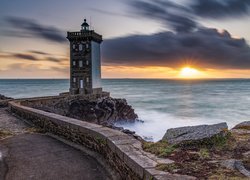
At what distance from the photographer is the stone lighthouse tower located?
41.1 meters

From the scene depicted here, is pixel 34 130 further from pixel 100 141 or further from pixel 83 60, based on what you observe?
pixel 83 60

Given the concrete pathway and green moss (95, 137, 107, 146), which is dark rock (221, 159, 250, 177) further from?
green moss (95, 137, 107, 146)

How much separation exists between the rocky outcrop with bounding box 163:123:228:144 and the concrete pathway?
151 cm

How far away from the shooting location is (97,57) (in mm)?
43906

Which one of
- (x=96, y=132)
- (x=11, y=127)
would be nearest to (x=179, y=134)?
(x=96, y=132)

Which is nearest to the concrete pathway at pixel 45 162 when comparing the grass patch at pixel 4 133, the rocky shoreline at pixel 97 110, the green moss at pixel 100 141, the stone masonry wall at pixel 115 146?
the stone masonry wall at pixel 115 146

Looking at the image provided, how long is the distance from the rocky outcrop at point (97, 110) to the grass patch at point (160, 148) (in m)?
26.7

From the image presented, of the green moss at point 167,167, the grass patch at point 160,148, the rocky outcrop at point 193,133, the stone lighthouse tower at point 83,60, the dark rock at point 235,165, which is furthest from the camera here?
the stone lighthouse tower at point 83,60

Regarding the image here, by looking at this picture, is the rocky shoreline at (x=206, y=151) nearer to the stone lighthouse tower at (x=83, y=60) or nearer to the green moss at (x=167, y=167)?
the green moss at (x=167, y=167)

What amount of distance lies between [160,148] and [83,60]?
37.0 m

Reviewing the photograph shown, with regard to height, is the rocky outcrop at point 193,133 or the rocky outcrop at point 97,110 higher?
the rocky outcrop at point 193,133

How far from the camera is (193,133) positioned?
5785 millimetres

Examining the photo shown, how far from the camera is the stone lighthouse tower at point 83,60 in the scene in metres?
41.1

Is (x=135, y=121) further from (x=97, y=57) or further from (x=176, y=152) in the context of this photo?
(x=176, y=152)
